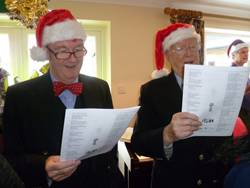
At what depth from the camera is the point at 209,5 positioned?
332 centimetres

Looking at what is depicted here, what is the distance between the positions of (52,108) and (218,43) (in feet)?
11.6

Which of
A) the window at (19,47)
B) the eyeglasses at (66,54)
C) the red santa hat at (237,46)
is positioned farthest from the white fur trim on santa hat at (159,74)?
the red santa hat at (237,46)

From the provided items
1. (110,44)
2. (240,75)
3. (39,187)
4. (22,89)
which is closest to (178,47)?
(240,75)

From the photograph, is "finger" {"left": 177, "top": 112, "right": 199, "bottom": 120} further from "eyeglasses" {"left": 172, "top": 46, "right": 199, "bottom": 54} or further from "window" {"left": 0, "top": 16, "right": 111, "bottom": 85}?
"window" {"left": 0, "top": 16, "right": 111, "bottom": 85}

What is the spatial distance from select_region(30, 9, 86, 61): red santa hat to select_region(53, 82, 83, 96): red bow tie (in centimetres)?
15

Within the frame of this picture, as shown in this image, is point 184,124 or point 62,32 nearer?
point 184,124

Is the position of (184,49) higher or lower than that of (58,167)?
higher

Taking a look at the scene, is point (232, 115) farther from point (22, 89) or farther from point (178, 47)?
point (22, 89)

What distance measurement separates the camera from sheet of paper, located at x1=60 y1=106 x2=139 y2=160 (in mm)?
739

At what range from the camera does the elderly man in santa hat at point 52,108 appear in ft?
3.20

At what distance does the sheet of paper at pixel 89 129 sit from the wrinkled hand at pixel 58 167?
20 millimetres

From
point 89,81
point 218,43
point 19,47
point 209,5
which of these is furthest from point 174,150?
point 218,43

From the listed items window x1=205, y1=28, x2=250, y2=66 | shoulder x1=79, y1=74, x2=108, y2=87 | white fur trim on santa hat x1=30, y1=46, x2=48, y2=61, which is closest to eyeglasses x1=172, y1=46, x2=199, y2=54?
shoulder x1=79, y1=74, x2=108, y2=87

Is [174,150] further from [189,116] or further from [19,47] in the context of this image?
[19,47]
